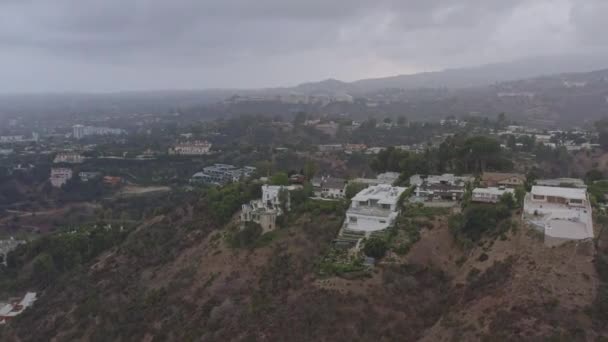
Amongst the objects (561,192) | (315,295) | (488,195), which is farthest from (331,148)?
(315,295)

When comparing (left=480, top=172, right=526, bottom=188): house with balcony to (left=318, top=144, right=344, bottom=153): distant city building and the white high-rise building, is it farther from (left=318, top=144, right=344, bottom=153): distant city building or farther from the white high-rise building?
the white high-rise building

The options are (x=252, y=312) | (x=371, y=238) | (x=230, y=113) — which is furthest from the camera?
(x=230, y=113)

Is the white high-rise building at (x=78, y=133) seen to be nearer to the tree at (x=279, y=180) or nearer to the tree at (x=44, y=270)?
the tree at (x=44, y=270)

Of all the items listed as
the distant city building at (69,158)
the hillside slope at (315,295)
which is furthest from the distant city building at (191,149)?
the hillside slope at (315,295)

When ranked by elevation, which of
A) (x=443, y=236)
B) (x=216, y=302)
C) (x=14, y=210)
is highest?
(x=443, y=236)

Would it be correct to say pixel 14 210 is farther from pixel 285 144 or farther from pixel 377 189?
pixel 377 189

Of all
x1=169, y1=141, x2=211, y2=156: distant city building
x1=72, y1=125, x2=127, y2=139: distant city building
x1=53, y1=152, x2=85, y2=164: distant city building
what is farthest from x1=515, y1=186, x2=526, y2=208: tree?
x1=72, y1=125, x2=127, y2=139: distant city building

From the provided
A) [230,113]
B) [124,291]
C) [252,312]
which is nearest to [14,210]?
[124,291]
